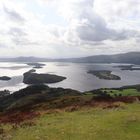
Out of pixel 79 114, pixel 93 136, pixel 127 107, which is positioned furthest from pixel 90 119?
pixel 127 107

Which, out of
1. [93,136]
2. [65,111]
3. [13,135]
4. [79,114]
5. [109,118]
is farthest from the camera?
[65,111]

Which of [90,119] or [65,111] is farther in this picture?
[65,111]

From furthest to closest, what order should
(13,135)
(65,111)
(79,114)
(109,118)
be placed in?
(65,111) < (79,114) < (109,118) < (13,135)

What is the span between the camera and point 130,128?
2594cm

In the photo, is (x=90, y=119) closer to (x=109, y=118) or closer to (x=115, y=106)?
(x=109, y=118)

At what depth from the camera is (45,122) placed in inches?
1239

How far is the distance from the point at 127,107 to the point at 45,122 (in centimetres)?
1415

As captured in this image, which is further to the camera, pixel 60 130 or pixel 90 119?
pixel 90 119

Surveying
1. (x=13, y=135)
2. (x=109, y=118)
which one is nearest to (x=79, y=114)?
(x=109, y=118)

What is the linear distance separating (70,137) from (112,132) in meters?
4.00

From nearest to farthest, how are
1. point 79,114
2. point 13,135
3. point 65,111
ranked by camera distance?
point 13,135
point 79,114
point 65,111

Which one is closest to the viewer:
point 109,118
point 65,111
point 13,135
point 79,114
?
point 13,135

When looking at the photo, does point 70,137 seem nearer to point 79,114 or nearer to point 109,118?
point 109,118

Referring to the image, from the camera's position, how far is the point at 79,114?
3616cm
